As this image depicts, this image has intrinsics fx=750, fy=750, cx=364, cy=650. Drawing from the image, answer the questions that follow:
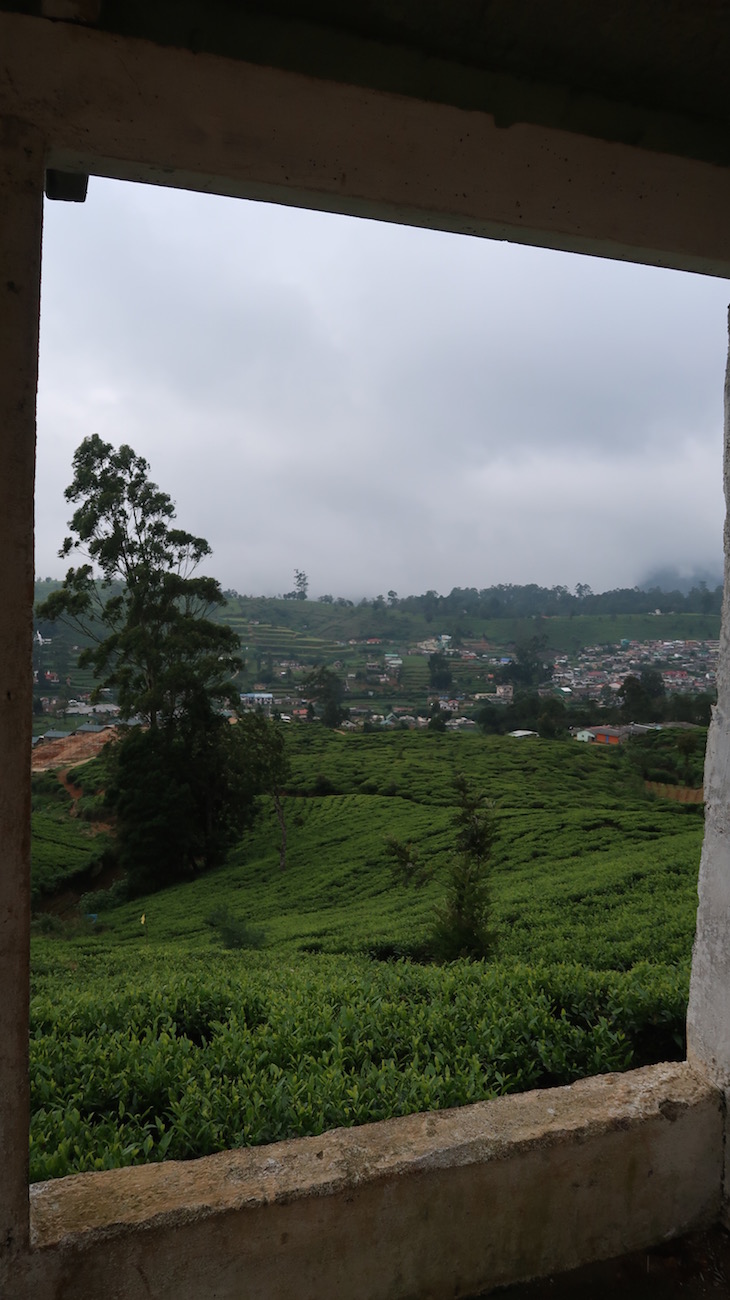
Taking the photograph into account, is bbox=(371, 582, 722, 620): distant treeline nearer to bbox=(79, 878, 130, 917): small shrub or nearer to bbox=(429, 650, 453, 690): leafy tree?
bbox=(429, 650, 453, 690): leafy tree

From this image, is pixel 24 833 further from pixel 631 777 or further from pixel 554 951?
pixel 631 777

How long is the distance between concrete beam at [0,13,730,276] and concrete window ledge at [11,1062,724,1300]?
1.93 meters

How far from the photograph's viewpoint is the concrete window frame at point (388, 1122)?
127 centimetres

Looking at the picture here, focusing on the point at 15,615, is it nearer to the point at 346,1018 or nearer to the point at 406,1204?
the point at 406,1204

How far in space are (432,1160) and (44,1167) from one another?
94 cm

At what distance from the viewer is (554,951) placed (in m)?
6.29

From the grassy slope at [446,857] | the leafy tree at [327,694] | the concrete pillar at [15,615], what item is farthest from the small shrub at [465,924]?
the leafy tree at [327,694]

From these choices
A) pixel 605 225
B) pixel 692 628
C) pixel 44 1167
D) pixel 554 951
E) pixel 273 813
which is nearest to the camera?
pixel 605 225

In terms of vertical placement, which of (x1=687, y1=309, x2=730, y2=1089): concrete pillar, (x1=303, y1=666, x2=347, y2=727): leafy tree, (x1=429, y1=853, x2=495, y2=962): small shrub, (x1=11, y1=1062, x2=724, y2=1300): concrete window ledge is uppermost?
(x1=687, y1=309, x2=730, y2=1089): concrete pillar

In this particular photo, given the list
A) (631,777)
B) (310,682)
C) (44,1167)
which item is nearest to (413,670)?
(310,682)

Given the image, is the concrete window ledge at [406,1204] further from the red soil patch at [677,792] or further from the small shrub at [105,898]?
the red soil patch at [677,792]

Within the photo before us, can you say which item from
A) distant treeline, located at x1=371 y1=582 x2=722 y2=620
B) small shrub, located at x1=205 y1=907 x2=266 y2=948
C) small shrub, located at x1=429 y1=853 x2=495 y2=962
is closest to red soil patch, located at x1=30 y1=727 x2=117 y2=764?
small shrub, located at x1=205 y1=907 x2=266 y2=948

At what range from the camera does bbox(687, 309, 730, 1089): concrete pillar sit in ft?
6.05

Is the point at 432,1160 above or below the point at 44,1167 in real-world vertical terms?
above
